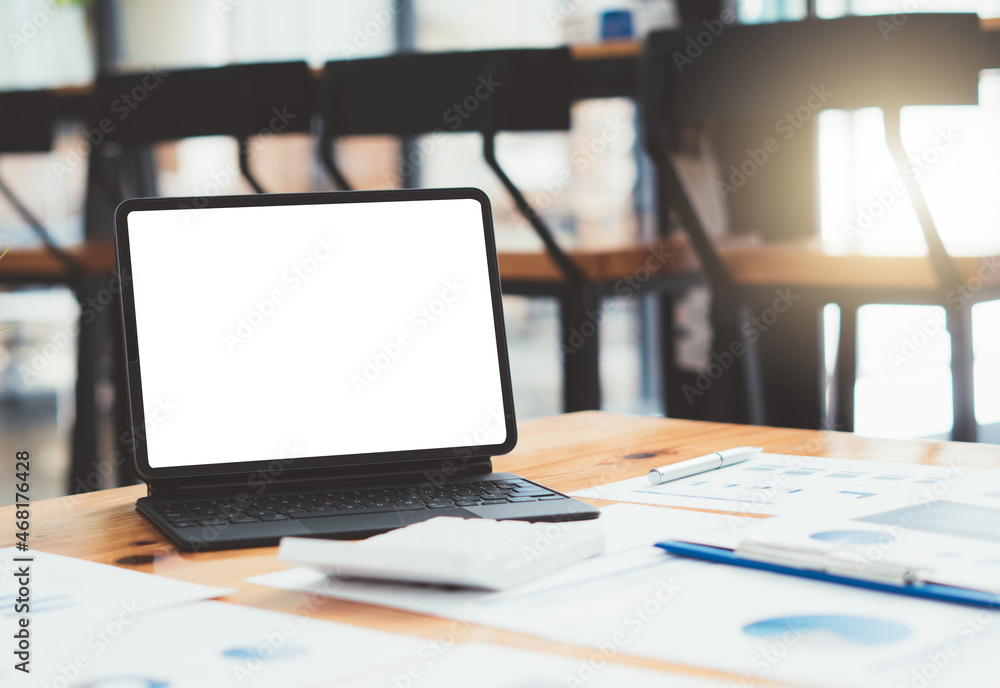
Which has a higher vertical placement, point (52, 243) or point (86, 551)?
point (52, 243)

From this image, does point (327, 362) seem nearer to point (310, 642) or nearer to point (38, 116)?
point (310, 642)

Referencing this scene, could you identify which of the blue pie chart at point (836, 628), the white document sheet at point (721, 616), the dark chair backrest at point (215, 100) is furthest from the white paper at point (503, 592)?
the dark chair backrest at point (215, 100)

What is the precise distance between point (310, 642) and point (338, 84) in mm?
1841

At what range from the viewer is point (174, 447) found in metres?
0.75

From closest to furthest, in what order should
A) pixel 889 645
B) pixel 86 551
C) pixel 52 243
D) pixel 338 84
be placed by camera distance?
pixel 889 645 < pixel 86 551 < pixel 338 84 < pixel 52 243

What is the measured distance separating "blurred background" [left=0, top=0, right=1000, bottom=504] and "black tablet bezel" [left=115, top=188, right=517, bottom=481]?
2.95 meters

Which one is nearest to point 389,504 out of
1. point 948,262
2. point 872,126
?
point 948,262

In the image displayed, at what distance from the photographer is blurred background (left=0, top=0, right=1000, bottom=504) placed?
3949 mm

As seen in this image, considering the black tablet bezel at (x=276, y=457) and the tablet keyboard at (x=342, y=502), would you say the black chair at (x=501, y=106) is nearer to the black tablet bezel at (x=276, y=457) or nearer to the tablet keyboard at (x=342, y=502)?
the black tablet bezel at (x=276, y=457)

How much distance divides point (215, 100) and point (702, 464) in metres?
1.84

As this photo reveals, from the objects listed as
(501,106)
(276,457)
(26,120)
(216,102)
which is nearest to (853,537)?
(276,457)

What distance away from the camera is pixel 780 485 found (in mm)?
779

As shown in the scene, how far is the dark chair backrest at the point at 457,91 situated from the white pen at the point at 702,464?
4.03 feet

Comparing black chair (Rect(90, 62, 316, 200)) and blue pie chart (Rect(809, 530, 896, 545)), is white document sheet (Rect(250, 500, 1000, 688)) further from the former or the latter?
black chair (Rect(90, 62, 316, 200))
